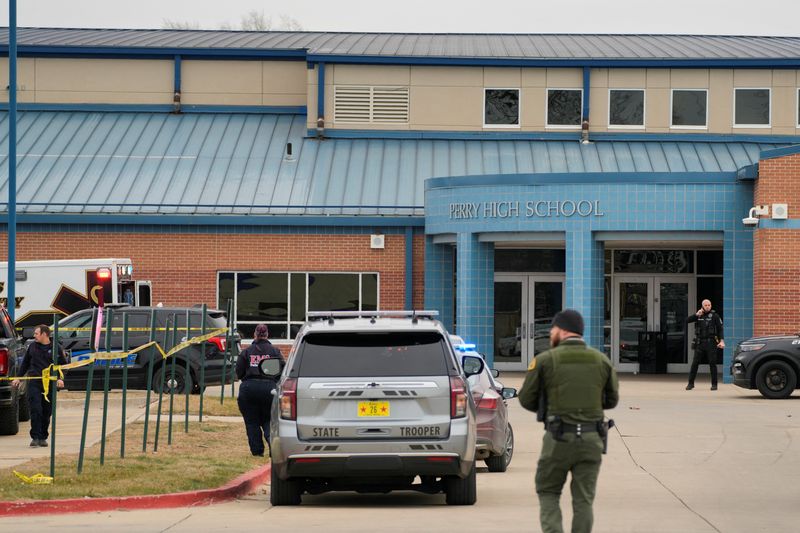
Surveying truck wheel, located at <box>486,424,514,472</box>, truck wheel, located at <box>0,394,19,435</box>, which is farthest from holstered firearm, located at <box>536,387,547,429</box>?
truck wheel, located at <box>0,394,19,435</box>

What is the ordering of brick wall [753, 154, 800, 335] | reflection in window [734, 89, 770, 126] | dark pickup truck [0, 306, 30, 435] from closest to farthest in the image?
dark pickup truck [0, 306, 30, 435], brick wall [753, 154, 800, 335], reflection in window [734, 89, 770, 126]

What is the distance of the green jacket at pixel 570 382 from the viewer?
9336 mm

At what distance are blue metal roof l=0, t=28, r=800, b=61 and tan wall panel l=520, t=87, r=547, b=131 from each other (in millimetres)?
1015

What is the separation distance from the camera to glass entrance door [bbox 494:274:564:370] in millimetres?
34531

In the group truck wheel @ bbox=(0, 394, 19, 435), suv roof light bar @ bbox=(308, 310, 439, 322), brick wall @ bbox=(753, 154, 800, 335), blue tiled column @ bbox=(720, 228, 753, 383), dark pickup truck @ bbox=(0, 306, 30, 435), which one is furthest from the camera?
blue tiled column @ bbox=(720, 228, 753, 383)

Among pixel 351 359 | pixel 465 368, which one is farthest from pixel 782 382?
pixel 351 359

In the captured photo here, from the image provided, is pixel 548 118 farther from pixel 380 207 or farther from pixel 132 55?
pixel 132 55

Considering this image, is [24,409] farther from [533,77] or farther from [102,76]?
[533,77]

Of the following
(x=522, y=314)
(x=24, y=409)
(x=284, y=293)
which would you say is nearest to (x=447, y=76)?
(x=522, y=314)

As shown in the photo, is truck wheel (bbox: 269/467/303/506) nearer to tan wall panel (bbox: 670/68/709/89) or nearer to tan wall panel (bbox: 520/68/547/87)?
tan wall panel (bbox: 520/68/547/87)

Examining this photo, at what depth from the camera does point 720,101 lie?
39.1 metres

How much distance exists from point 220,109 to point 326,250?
27.3 feet

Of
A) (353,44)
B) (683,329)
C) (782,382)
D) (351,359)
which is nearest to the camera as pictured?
(351,359)

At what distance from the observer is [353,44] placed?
42438 mm
